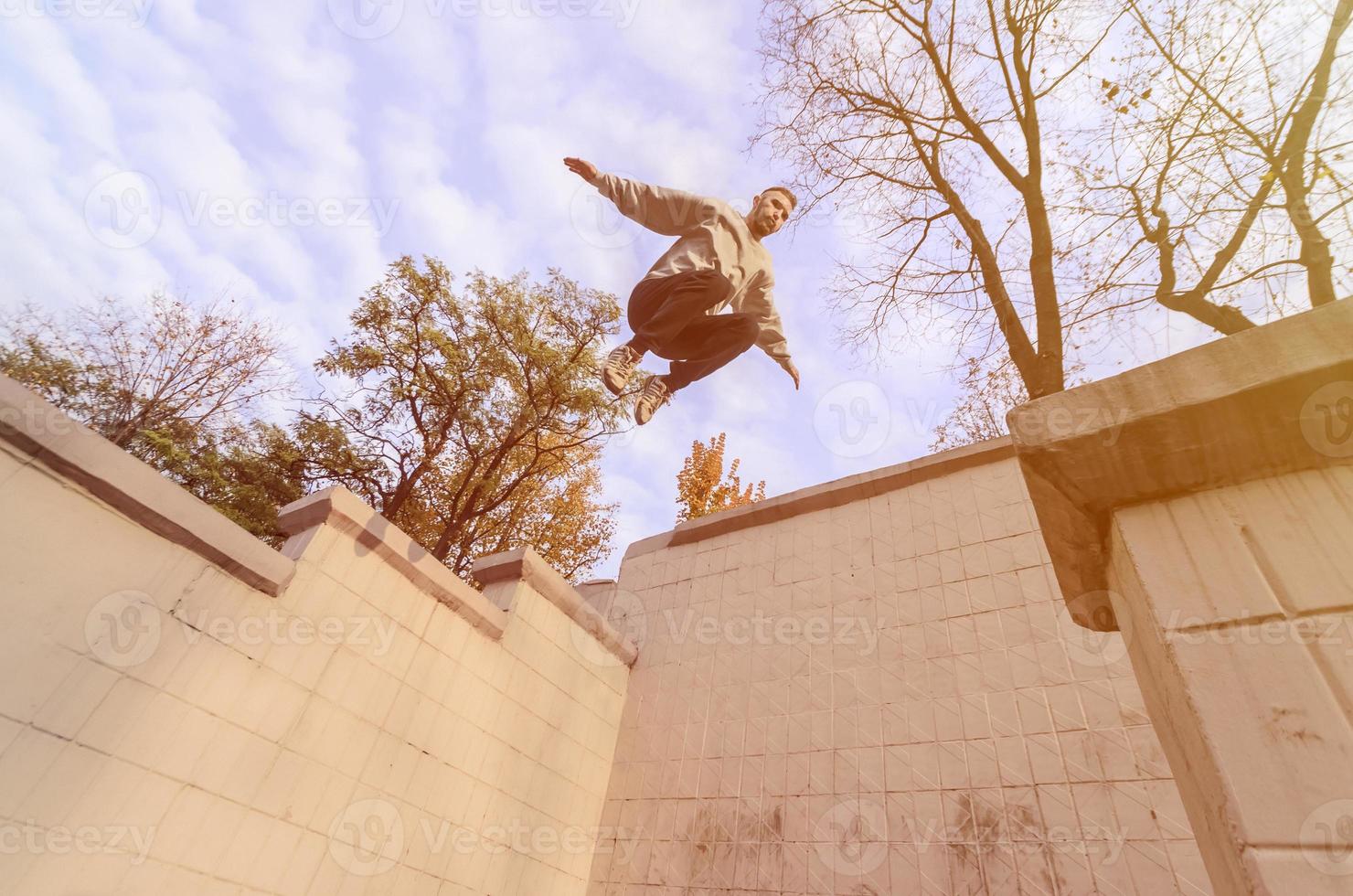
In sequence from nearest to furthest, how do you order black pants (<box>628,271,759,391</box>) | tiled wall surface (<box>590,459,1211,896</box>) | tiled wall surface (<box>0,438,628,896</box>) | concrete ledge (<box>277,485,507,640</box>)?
tiled wall surface (<box>0,438,628,896</box>)
tiled wall surface (<box>590,459,1211,896</box>)
concrete ledge (<box>277,485,507,640</box>)
black pants (<box>628,271,759,391</box>)

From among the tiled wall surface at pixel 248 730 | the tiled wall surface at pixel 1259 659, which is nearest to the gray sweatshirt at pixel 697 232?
the tiled wall surface at pixel 248 730

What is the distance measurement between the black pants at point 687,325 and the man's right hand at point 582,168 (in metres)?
0.75

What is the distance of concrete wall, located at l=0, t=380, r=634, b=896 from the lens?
265 centimetres

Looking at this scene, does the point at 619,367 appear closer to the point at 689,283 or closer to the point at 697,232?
the point at 689,283

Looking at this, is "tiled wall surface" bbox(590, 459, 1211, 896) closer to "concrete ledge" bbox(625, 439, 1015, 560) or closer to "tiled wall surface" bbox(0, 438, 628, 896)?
"concrete ledge" bbox(625, 439, 1015, 560)

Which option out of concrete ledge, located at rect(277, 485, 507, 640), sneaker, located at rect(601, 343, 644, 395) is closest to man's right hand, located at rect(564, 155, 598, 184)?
sneaker, located at rect(601, 343, 644, 395)

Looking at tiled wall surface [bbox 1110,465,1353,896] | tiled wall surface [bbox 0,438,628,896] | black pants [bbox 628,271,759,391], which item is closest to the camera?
tiled wall surface [bbox 1110,465,1353,896]

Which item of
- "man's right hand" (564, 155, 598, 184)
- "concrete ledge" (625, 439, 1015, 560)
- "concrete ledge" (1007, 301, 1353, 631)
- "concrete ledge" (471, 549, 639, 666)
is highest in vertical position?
"man's right hand" (564, 155, 598, 184)

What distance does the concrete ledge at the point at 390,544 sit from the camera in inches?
150

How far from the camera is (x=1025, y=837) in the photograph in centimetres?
346

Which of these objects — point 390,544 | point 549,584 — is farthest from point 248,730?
point 549,584

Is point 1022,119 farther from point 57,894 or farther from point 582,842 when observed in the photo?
point 57,894

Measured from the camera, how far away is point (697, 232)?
4559mm

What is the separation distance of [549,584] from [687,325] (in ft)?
7.89
